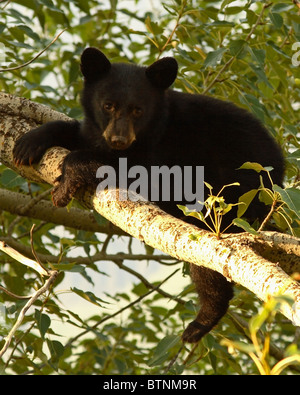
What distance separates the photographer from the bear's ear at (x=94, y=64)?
14.9 feet

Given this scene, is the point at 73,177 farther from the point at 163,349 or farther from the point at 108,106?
the point at 163,349

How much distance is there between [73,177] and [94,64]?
57.9 inches

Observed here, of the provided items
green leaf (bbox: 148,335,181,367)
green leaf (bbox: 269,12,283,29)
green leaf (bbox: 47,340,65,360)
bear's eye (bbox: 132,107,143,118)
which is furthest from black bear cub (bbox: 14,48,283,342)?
green leaf (bbox: 47,340,65,360)

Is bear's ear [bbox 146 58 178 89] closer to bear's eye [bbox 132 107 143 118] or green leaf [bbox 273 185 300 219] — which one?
bear's eye [bbox 132 107 143 118]

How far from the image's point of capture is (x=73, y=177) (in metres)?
3.47

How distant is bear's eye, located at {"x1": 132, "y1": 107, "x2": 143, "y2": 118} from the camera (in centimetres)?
452

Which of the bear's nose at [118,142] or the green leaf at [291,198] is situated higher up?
the green leaf at [291,198]

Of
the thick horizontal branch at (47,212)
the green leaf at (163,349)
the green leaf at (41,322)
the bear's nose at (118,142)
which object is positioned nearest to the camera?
the green leaf at (41,322)

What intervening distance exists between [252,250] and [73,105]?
3414 mm

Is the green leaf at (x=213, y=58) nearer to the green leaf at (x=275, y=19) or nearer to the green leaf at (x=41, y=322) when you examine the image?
the green leaf at (x=275, y=19)

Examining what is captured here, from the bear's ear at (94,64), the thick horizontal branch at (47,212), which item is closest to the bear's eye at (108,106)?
the bear's ear at (94,64)

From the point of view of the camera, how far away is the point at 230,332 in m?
5.10

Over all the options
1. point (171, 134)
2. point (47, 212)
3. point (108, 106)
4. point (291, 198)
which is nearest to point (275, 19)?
point (171, 134)

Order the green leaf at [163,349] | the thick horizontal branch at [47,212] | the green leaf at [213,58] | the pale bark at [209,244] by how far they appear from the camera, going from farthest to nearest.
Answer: the thick horizontal branch at [47,212] → the green leaf at [213,58] → the green leaf at [163,349] → the pale bark at [209,244]
